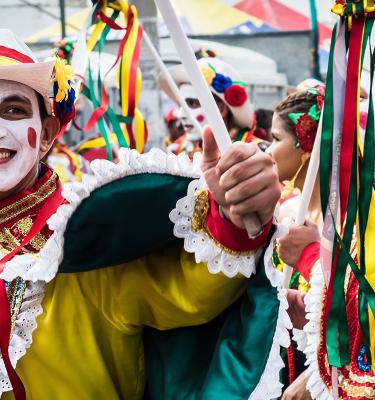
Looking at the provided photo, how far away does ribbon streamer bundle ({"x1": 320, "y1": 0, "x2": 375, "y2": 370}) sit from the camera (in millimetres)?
2178

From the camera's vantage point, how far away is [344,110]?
2.21m

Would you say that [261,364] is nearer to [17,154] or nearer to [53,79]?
[17,154]

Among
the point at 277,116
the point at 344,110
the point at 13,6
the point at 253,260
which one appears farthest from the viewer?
the point at 13,6

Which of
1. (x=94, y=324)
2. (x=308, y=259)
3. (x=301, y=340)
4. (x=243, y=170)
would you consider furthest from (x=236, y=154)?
(x=301, y=340)

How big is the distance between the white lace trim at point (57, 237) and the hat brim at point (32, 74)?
1.57 feet

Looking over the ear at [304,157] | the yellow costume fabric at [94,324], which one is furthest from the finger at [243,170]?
the ear at [304,157]

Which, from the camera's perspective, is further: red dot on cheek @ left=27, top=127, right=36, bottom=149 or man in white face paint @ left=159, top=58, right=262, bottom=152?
man in white face paint @ left=159, top=58, right=262, bottom=152

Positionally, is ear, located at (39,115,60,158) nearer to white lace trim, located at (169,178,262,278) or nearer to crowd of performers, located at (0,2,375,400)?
crowd of performers, located at (0,2,375,400)

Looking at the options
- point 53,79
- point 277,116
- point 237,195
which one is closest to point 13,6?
point 277,116

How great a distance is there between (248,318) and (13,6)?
1464 centimetres

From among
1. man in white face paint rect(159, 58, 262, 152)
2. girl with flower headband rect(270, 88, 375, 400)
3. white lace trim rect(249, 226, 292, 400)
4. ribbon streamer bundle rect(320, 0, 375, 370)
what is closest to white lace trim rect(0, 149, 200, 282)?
Result: white lace trim rect(249, 226, 292, 400)

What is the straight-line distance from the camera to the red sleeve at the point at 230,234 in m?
1.86

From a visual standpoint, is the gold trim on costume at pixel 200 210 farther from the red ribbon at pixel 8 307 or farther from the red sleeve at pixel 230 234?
the red ribbon at pixel 8 307

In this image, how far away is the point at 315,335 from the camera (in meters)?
2.52
